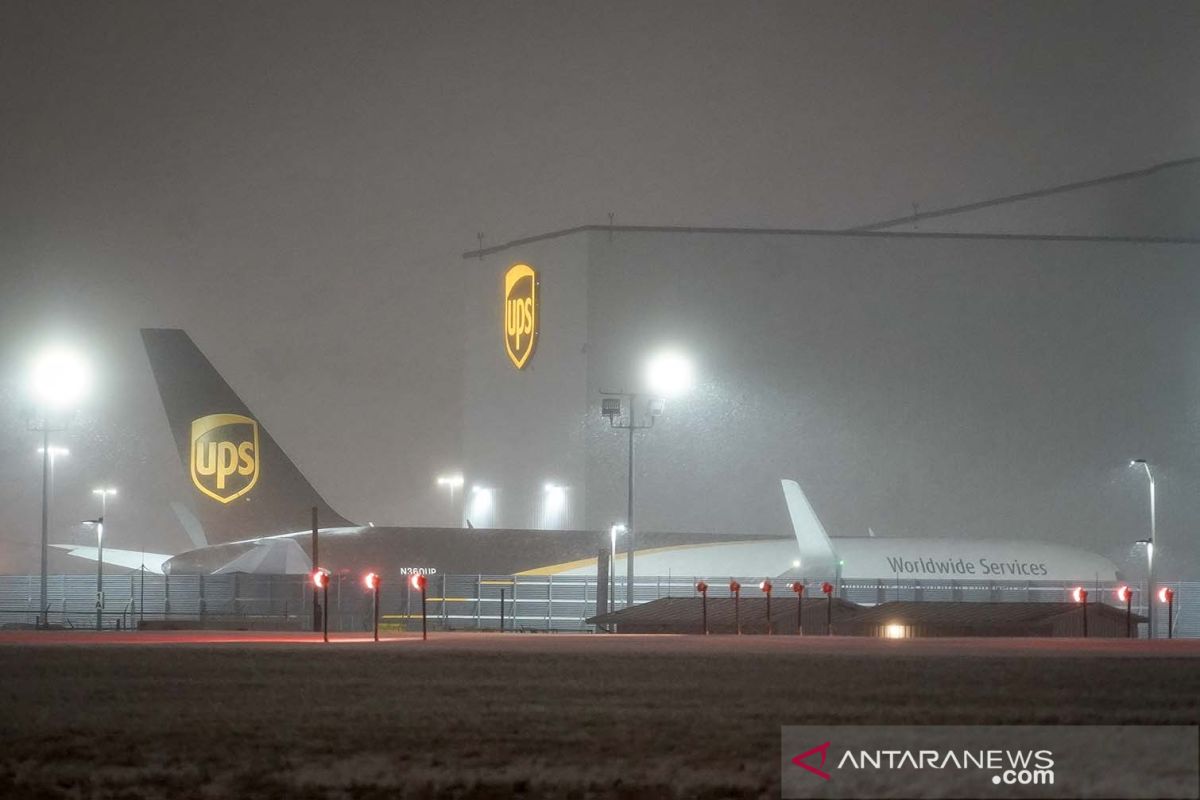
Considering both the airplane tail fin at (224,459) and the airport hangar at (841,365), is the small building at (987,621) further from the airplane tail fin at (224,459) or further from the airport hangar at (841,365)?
the airport hangar at (841,365)

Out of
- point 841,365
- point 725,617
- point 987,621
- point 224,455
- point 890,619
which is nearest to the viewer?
point 987,621

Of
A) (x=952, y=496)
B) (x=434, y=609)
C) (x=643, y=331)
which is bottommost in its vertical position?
(x=434, y=609)

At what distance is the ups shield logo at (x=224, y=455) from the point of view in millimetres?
57750

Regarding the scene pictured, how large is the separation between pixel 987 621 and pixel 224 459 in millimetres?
29899

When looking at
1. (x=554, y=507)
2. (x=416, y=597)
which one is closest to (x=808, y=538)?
(x=416, y=597)

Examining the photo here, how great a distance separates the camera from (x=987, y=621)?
40094 millimetres

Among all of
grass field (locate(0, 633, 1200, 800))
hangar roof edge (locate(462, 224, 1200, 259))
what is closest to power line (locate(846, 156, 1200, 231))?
hangar roof edge (locate(462, 224, 1200, 259))

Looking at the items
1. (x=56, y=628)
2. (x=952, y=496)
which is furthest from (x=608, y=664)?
(x=952, y=496)

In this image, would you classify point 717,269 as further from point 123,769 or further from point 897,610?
point 123,769

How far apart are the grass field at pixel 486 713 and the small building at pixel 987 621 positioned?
17851 mm

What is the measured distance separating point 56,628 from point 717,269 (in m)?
33.9

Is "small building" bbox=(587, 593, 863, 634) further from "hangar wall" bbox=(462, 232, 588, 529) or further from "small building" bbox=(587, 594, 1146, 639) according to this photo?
"hangar wall" bbox=(462, 232, 588, 529)

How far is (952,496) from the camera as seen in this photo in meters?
72.5

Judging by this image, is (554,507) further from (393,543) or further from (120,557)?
(120,557)
